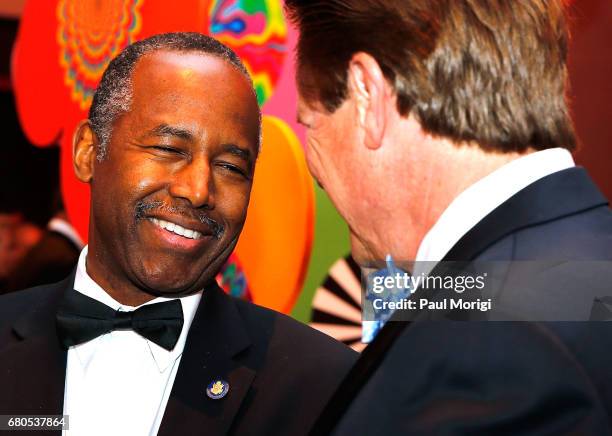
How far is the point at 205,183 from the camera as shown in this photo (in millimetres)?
1583

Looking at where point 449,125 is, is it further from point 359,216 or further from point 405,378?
point 405,378

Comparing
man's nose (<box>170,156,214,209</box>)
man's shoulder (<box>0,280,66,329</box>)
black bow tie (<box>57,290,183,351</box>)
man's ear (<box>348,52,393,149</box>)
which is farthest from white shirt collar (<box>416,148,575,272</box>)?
man's shoulder (<box>0,280,66,329</box>)

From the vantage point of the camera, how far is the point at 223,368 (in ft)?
5.34

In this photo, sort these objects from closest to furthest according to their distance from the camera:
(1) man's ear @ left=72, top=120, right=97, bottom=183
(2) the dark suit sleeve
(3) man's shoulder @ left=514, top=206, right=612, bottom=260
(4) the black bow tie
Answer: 1. (2) the dark suit sleeve
2. (3) man's shoulder @ left=514, top=206, right=612, bottom=260
3. (4) the black bow tie
4. (1) man's ear @ left=72, top=120, right=97, bottom=183

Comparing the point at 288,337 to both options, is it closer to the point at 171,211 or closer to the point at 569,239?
the point at 171,211

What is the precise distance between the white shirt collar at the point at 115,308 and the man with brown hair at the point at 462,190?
561 mm

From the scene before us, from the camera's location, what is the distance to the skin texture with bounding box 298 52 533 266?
41.6 inches

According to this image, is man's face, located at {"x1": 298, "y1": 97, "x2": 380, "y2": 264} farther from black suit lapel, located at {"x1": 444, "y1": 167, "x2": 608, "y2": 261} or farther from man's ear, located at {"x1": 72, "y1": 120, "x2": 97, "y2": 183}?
man's ear, located at {"x1": 72, "y1": 120, "x2": 97, "y2": 183}

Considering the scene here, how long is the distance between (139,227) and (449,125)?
74 centimetres

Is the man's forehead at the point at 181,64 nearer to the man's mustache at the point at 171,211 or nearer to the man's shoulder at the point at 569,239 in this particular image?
the man's mustache at the point at 171,211

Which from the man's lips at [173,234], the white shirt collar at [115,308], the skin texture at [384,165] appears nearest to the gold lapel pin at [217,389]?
the white shirt collar at [115,308]

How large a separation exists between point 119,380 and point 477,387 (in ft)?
3.10

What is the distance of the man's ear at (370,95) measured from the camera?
1.10 metres

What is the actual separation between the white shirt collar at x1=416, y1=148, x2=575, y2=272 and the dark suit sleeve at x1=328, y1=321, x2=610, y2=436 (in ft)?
0.46
